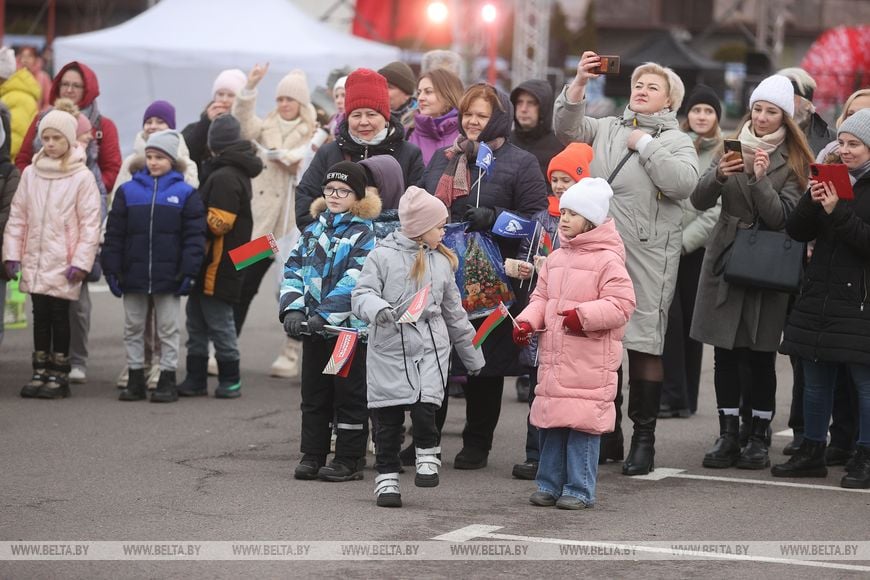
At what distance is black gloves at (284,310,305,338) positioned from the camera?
711cm

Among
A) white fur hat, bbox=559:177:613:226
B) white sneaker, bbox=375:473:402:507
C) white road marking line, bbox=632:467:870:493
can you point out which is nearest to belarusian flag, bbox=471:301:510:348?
white fur hat, bbox=559:177:613:226

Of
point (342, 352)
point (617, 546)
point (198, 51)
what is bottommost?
point (617, 546)

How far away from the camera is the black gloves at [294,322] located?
7.11 meters

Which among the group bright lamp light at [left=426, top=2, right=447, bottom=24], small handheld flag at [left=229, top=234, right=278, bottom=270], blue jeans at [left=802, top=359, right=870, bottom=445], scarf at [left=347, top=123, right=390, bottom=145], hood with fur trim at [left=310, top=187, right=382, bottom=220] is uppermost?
bright lamp light at [left=426, top=2, right=447, bottom=24]

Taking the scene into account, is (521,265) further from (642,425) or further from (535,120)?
(535,120)

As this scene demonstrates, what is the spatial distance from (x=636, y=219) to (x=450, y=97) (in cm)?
149

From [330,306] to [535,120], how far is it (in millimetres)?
2013

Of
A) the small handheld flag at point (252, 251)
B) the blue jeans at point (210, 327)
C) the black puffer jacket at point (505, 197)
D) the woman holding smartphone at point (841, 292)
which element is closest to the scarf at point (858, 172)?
the woman holding smartphone at point (841, 292)

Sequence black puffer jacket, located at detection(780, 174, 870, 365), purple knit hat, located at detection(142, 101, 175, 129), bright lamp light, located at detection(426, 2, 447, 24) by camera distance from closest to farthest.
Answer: black puffer jacket, located at detection(780, 174, 870, 365)
purple knit hat, located at detection(142, 101, 175, 129)
bright lamp light, located at detection(426, 2, 447, 24)

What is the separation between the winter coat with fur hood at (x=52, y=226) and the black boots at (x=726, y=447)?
4.26m

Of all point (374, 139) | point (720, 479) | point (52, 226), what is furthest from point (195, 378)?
point (720, 479)

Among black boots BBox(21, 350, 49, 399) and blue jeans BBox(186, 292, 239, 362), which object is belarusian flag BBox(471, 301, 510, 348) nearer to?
blue jeans BBox(186, 292, 239, 362)

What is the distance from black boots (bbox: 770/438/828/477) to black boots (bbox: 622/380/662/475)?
721 mm

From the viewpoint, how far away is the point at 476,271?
7.61 meters
